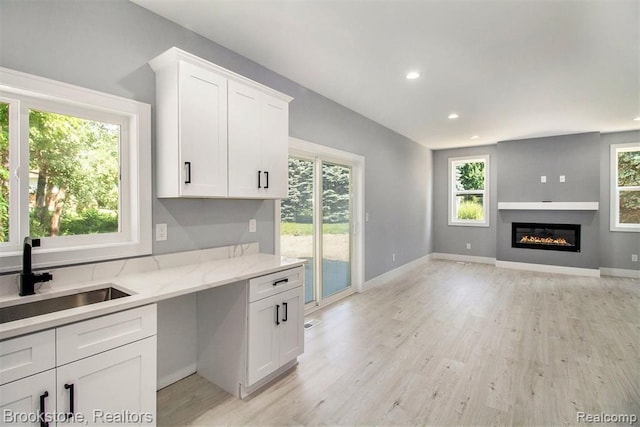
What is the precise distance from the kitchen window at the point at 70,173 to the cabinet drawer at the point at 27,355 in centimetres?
69

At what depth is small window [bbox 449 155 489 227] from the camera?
6926 millimetres

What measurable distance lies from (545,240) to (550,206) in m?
0.69

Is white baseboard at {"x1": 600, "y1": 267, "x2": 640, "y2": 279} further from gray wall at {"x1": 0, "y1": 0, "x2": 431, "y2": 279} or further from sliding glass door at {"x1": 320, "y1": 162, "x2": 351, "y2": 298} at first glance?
gray wall at {"x1": 0, "y1": 0, "x2": 431, "y2": 279}

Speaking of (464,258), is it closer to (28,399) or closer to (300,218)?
(300,218)

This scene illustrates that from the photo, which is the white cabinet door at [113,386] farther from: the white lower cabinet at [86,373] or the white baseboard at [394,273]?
the white baseboard at [394,273]

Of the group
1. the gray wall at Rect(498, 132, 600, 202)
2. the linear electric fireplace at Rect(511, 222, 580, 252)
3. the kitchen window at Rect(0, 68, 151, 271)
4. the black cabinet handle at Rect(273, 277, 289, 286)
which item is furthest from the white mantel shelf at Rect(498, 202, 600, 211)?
the kitchen window at Rect(0, 68, 151, 271)

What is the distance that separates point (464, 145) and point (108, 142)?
6775 millimetres

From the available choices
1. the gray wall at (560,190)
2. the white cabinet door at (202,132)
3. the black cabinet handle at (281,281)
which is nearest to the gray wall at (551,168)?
the gray wall at (560,190)

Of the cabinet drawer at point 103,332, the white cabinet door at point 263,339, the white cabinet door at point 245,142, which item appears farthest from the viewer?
the white cabinet door at point 245,142

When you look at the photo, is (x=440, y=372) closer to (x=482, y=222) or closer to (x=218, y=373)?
(x=218, y=373)

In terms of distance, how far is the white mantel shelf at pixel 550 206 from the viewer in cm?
561

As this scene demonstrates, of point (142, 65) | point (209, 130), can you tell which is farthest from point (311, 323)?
point (142, 65)

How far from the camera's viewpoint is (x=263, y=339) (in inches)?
86.7

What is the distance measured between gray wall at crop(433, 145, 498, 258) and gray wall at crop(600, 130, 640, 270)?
68.1 inches
